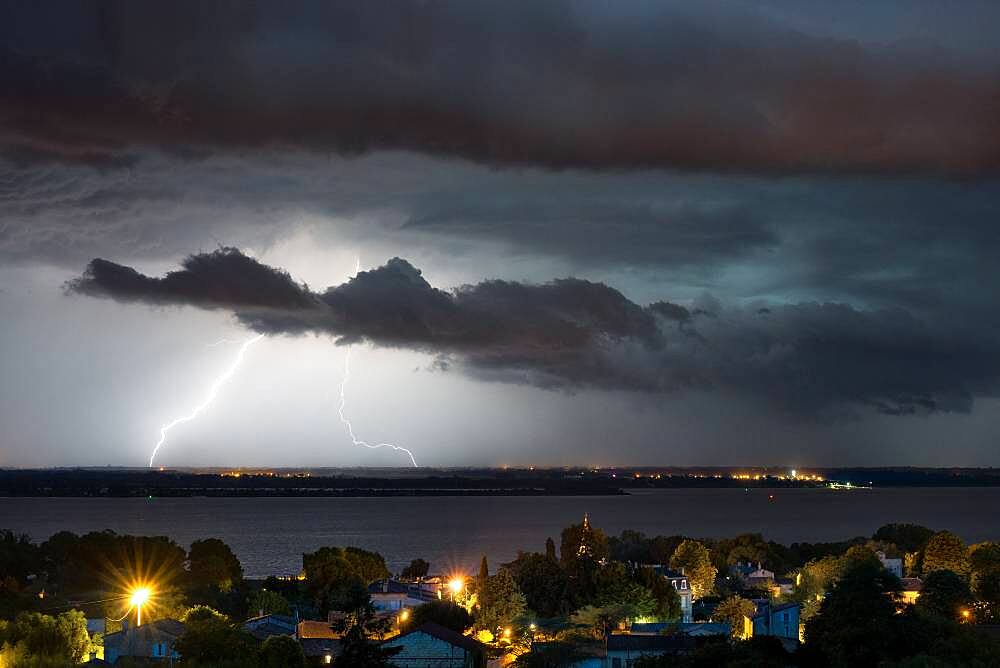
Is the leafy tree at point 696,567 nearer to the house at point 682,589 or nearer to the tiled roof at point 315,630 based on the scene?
the house at point 682,589

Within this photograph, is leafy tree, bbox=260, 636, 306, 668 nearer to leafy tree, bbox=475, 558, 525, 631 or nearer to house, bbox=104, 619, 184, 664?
house, bbox=104, 619, 184, 664

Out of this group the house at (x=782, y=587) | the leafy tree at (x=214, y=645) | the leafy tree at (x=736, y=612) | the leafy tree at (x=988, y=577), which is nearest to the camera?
the leafy tree at (x=214, y=645)

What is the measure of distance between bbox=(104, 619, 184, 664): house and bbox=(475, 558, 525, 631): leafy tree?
1532cm

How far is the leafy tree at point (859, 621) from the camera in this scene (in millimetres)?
40875

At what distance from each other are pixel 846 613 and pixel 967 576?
44587 mm

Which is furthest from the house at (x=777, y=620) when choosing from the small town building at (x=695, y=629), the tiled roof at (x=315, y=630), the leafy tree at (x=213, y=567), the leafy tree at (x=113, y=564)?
the leafy tree at (x=113, y=564)

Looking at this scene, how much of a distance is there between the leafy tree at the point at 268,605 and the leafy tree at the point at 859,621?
1128 inches

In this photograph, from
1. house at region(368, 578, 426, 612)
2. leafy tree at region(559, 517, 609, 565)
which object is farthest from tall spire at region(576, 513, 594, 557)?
house at region(368, 578, 426, 612)

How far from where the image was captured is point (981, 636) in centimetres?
4188

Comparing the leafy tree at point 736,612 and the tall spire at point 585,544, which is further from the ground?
the tall spire at point 585,544

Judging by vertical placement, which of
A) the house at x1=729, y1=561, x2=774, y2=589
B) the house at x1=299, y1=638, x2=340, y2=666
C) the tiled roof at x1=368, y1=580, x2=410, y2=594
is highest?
the tiled roof at x1=368, y1=580, x2=410, y2=594

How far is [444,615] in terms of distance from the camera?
56531 mm

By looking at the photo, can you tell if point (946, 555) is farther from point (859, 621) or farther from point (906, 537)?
point (859, 621)

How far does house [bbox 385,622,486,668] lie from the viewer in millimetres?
44875
